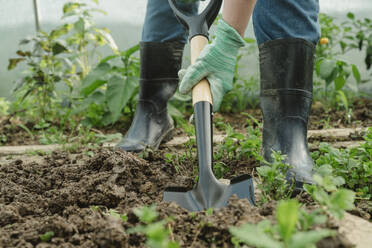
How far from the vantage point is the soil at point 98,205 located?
83 centimetres

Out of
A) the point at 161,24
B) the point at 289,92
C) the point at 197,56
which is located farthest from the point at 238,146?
the point at 161,24

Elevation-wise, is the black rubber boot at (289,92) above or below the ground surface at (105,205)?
above

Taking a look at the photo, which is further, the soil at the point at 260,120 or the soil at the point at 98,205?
the soil at the point at 260,120

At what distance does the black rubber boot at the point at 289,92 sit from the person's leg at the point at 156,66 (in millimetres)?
725

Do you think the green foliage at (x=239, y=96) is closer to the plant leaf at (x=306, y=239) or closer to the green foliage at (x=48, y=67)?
the green foliage at (x=48, y=67)

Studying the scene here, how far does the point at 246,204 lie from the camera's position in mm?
906

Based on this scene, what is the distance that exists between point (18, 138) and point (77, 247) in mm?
2141

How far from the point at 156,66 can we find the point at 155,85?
0.38 ft

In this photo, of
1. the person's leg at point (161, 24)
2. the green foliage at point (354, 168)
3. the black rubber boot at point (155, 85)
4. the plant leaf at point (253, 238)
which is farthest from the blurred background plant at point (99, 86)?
the plant leaf at point (253, 238)

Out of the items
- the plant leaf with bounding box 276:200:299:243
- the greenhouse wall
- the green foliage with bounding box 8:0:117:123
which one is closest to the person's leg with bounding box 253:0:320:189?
the plant leaf with bounding box 276:200:299:243

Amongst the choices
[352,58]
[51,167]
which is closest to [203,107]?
[51,167]

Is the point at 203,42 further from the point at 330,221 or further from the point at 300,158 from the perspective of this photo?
the point at 330,221

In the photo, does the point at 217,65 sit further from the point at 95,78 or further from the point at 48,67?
the point at 48,67

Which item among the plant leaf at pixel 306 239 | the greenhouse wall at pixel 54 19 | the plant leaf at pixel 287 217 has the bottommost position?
the plant leaf at pixel 306 239
